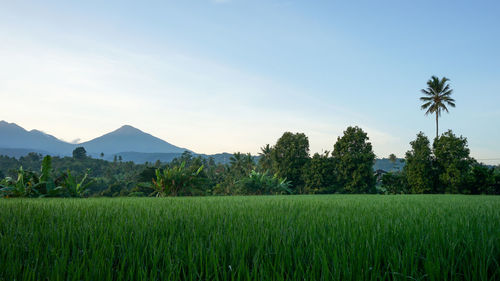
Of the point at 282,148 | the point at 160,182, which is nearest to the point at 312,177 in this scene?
the point at 282,148

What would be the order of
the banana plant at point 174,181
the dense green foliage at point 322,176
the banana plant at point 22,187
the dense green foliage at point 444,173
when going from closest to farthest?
the banana plant at point 22,187
the banana plant at point 174,181
the dense green foliage at point 444,173
the dense green foliage at point 322,176

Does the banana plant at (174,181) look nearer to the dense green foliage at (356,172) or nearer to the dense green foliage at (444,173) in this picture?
the dense green foliage at (356,172)

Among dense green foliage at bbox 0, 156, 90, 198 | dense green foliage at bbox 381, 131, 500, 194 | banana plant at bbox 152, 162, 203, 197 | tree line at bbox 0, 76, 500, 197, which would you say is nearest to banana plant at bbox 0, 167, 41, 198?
dense green foliage at bbox 0, 156, 90, 198

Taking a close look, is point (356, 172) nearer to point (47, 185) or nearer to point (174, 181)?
point (174, 181)

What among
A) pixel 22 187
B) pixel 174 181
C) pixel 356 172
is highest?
pixel 356 172

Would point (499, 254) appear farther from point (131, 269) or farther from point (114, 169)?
point (114, 169)

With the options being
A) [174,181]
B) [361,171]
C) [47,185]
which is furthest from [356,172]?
[47,185]

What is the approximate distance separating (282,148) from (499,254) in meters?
33.7

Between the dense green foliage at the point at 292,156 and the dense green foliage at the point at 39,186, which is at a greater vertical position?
A: the dense green foliage at the point at 292,156

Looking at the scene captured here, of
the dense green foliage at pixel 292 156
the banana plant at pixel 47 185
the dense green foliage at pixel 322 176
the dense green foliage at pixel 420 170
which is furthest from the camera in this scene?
the dense green foliage at pixel 292 156

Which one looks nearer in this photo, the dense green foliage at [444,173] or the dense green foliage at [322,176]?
the dense green foliage at [444,173]

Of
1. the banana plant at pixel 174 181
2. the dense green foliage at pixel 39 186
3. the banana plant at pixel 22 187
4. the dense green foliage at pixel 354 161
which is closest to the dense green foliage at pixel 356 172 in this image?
the dense green foliage at pixel 354 161

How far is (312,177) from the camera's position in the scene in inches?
1234

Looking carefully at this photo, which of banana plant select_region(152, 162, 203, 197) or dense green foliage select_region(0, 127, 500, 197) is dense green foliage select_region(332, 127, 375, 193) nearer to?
dense green foliage select_region(0, 127, 500, 197)
